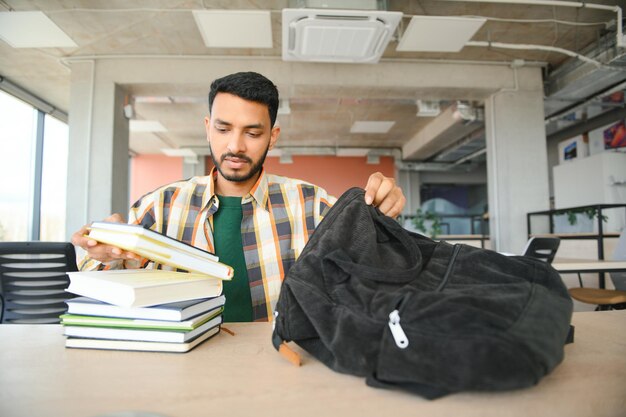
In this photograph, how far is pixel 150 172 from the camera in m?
10.0

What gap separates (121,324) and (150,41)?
15.4 ft

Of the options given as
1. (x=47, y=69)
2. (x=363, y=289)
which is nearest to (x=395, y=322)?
(x=363, y=289)

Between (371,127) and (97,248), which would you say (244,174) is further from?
(371,127)

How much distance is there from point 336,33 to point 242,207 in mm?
2921

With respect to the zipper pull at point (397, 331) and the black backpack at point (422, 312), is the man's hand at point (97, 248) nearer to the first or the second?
the black backpack at point (422, 312)

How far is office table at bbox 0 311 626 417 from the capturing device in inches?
Answer: 17.2

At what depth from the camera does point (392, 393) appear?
18.6 inches

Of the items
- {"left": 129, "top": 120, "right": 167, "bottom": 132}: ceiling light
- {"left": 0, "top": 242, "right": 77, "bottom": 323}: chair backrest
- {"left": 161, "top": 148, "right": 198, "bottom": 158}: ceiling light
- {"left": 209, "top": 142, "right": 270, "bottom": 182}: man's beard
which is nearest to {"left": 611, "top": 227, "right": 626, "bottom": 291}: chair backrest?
{"left": 209, "top": 142, "right": 270, "bottom": 182}: man's beard

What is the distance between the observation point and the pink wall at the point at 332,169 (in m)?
10.3

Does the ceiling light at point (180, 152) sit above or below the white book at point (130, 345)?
above

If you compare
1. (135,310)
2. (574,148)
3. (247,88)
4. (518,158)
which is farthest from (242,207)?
(574,148)

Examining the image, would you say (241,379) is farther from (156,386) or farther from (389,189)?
(389,189)

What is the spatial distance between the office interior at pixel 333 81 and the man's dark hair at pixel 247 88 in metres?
2.43

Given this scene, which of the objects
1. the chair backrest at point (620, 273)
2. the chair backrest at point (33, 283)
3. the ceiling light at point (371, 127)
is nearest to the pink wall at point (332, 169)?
the ceiling light at point (371, 127)
